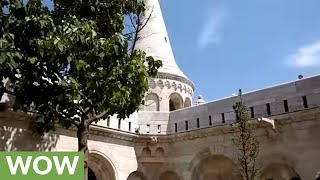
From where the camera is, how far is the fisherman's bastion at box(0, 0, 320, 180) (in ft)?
40.5

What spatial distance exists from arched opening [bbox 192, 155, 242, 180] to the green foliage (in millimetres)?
5914

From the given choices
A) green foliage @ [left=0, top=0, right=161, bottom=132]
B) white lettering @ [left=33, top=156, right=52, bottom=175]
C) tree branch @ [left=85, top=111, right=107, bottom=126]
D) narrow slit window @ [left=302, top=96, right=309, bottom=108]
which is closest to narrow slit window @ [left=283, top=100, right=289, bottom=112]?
narrow slit window @ [left=302, top=96, right=309, bottom=108]

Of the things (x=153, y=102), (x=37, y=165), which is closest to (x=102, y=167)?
(x=153, y=102)

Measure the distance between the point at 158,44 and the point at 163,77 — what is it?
2027 mm

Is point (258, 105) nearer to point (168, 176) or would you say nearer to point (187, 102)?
point (168, 176)

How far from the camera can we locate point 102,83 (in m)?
9.57

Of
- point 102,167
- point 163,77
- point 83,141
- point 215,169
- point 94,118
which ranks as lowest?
point 215,169

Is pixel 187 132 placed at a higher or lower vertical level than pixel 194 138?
higher

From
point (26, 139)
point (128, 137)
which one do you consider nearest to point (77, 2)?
point (26, 139)

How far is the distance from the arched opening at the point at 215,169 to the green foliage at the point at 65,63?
5.91 m

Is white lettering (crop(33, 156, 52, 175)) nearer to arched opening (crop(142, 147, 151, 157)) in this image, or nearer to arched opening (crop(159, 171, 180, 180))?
arched opening (crop(142, 147, 151, 157))

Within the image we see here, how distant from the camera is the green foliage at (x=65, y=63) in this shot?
915 centimetres

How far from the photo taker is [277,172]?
44.2 ft

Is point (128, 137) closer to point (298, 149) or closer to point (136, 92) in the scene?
point (136, 92)
